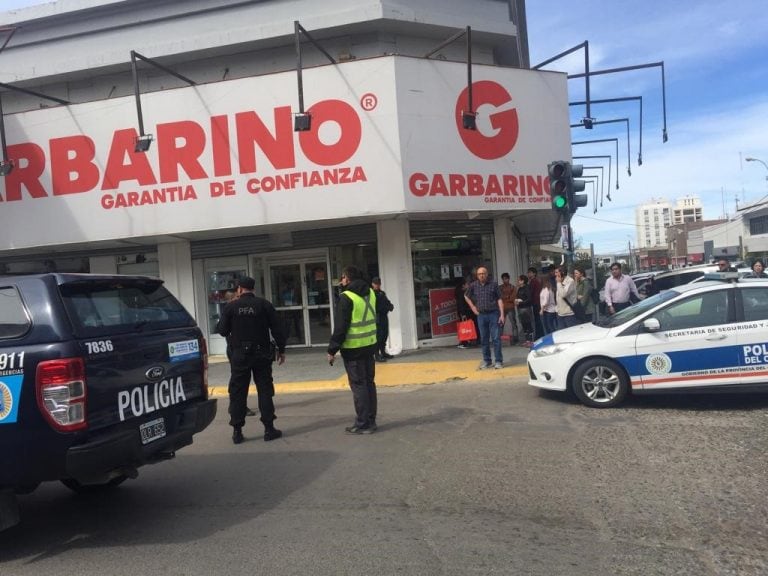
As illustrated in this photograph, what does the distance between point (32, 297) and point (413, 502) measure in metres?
3.06

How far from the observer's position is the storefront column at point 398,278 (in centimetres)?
1330

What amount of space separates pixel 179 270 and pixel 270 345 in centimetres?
893

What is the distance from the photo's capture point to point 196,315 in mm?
14961

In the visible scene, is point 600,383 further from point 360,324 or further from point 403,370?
point 403,370

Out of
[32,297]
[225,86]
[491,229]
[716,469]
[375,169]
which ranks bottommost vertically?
[716,469]

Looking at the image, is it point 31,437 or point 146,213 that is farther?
point 146,213

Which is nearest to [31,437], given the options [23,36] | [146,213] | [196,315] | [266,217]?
[266,217]

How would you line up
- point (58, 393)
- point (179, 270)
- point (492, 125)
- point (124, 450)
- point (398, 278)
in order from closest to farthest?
point (58, 393), point (124, 450), point (492, 125), point (398, 278), point (179, 270)

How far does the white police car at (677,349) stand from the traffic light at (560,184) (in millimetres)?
3685

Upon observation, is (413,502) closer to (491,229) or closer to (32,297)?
(32,297)

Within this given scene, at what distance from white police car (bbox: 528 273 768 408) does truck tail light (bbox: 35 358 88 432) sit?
5676 millimetres

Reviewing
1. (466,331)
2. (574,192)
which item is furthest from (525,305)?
(574,192)

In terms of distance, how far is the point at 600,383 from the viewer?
739cm

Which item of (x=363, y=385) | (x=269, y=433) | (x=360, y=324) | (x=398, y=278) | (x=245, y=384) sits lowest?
(x=269, y=433)
